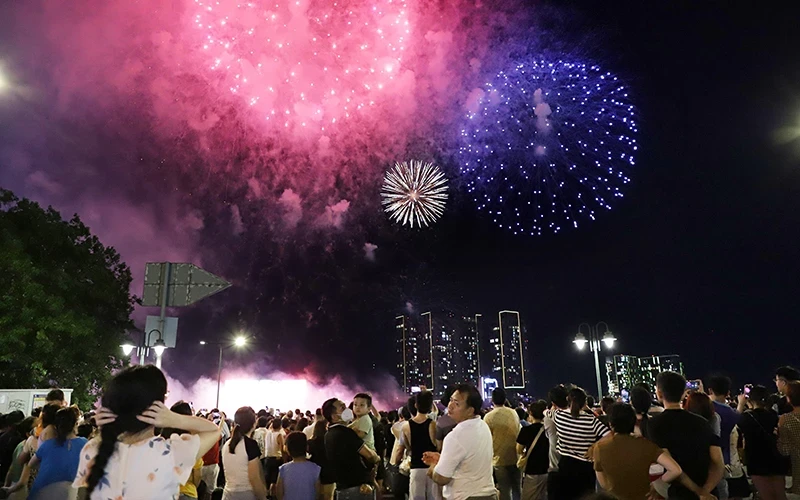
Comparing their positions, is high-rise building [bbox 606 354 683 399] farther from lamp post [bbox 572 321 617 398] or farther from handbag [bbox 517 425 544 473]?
handbag [bbox 517 425 544 473]

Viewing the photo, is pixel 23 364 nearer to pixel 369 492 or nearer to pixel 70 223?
pixel 70 223

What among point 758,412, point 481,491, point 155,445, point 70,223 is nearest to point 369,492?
point 481,491

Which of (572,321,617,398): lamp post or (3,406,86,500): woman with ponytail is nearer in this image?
(3,406,86,500): woman with ponytail

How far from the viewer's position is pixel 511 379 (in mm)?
163625

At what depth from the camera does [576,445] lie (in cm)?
703

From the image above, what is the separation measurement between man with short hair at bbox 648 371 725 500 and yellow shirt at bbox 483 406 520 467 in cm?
379

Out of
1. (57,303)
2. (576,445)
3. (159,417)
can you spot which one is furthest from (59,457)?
(57,303)

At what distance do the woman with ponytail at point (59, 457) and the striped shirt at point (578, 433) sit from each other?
18.1 ft

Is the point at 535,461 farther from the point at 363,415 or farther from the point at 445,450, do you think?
the point at 445,450

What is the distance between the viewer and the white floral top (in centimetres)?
322

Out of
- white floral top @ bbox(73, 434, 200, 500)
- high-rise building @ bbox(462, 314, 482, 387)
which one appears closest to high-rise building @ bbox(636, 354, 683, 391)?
high-rise building @ bbox(462, 314, 482, 387)

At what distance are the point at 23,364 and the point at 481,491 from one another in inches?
859

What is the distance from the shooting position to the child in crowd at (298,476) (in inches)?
251

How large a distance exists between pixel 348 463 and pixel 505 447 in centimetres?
314
